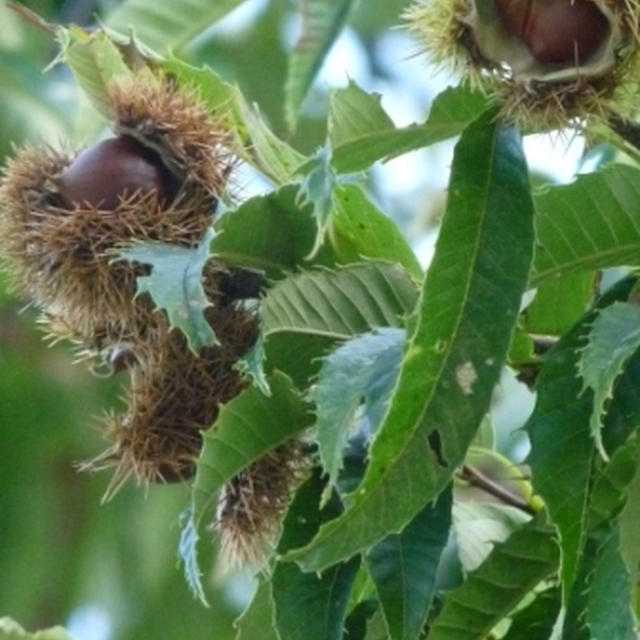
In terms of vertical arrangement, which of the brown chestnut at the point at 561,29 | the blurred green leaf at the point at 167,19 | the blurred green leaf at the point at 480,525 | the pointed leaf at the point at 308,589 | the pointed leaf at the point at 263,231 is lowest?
the pointed leaf at the point at 308,589

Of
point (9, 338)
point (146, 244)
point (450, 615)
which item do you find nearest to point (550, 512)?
point (450, 615)

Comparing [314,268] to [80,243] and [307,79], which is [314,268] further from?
[307,79]

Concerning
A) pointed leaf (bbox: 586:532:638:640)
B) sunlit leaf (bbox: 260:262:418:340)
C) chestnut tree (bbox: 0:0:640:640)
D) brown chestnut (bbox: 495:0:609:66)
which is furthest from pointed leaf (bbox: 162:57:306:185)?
pointed leaf (bbox: 586:532:638:640)

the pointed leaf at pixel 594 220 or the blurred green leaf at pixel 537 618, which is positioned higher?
the pointed leaf at pixel 594 220

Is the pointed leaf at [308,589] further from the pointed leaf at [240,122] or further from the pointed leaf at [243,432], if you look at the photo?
the pointed leaf at [240,122]

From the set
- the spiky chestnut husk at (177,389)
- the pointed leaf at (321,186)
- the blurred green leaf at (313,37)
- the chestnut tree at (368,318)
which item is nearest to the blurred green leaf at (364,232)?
the chestnut tree at (368,318)
